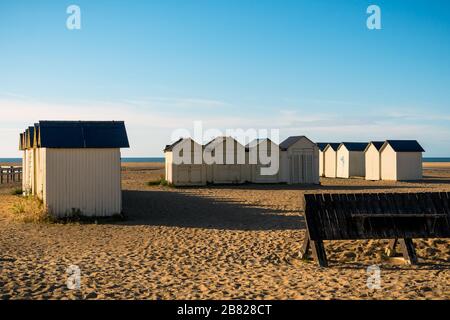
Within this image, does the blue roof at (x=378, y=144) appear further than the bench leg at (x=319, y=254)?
Yes

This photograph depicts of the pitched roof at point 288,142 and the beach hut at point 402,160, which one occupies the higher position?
the pitched roof at point 288,142

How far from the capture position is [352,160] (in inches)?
1774

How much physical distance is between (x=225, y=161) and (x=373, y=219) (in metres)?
23.9

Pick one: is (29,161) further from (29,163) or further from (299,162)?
(299,162)

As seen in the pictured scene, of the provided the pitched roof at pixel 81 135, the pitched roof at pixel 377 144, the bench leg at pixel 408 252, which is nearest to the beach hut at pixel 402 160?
the pitched roof at pixel 377 144

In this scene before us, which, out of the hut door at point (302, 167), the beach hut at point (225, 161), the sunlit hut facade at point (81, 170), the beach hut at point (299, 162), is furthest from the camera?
the hut door at point (302, 167)

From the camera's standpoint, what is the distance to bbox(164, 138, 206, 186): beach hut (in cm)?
3328

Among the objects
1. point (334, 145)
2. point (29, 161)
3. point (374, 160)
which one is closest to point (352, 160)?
point (374, 160)

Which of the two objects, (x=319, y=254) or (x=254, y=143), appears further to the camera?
(x=254, y=143)

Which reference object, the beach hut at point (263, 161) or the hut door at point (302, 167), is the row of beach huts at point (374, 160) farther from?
the beach hut at point (263, 161)

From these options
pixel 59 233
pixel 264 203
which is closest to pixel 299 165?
pixel 264 203

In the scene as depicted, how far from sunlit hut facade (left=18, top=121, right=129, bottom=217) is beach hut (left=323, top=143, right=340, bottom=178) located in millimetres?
32988

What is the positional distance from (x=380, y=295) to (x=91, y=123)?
1305 cm

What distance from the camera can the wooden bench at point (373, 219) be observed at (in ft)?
33.2
